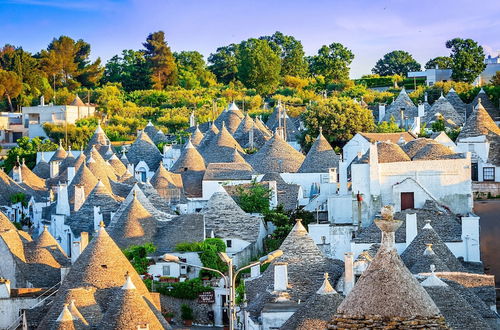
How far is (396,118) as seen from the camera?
66750 millimetres

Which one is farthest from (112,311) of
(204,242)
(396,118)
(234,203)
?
(396,118)

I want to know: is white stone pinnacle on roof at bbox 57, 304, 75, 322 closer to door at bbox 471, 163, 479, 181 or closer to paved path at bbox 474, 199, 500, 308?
paved path at bbox 474, 199, 500, 308

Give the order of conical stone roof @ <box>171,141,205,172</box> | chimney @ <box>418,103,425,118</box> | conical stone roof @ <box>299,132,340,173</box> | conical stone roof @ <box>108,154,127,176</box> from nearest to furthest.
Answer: conical stone roof @ <box>299,132,340,173</box>, conical stone roof @ <box>171,141,205,172</box>, conical stone roof @ <box>108,154,127,176</box>, chimney @ <box>418,103,425,118</box>

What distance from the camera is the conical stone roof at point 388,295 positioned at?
11789mm

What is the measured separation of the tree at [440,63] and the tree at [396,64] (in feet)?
27.6

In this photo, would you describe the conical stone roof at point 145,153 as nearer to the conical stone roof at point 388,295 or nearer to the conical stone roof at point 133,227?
the conical stone roof at point 133,227

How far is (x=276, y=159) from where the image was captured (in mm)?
54500

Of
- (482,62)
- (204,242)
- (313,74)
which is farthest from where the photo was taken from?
(313,74)

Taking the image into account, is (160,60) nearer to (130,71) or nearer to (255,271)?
(130,71)

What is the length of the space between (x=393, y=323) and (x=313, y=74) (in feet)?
317

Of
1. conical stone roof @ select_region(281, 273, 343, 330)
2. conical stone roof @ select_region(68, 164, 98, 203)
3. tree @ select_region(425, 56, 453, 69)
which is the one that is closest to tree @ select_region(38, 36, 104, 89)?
tree @ select_region(425, 56, 453, 69)

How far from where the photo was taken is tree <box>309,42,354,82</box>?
97.6 metres

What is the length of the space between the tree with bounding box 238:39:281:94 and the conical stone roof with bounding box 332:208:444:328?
85196 mm

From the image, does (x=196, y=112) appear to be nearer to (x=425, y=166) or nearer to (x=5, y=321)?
(x=425, y=166)
